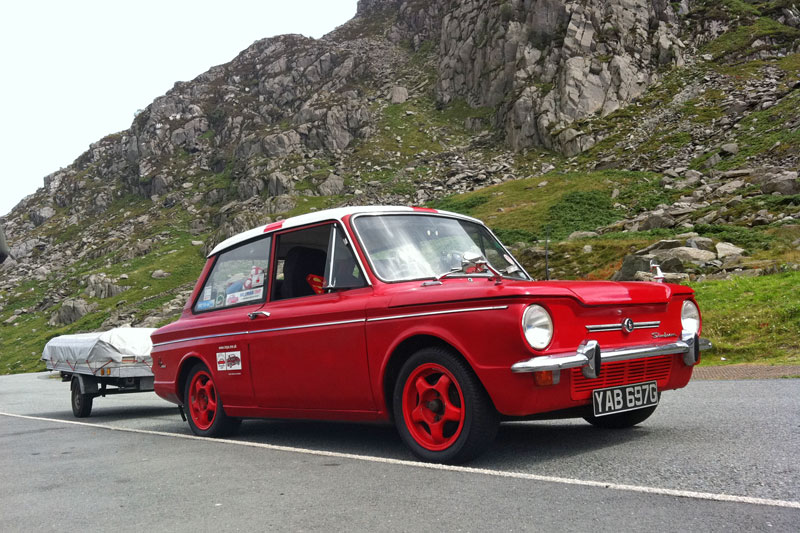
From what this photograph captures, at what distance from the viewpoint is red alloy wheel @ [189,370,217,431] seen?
23.3 feet

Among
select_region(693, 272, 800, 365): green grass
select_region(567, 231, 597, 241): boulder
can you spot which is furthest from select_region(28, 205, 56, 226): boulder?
select_region(693, 272, 800, 365): green grass

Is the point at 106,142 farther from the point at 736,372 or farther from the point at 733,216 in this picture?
the point at 736,372

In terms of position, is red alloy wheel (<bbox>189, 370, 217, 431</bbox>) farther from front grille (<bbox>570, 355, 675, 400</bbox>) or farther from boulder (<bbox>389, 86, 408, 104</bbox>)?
boulder (<bbox>389, 86, 408, 104</bbox>)

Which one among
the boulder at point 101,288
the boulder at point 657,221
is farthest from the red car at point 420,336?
the boulder at point 101,288

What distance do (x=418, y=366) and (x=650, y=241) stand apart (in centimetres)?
2365

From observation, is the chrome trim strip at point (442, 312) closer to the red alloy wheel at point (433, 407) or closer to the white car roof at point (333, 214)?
the red alloy wheel at point (433, 407)

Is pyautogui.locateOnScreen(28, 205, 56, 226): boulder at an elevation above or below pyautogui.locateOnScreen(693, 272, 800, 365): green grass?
above

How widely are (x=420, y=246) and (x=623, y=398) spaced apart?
2.04 m

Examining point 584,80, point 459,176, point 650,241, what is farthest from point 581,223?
point 584,80

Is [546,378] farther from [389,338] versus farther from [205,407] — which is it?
[205,407]

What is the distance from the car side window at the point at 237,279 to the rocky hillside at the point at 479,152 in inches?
375

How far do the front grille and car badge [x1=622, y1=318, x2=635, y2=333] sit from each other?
22 centimetres

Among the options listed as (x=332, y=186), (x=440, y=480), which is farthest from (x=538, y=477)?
(x=332, y=186)

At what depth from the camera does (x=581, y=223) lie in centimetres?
3769
